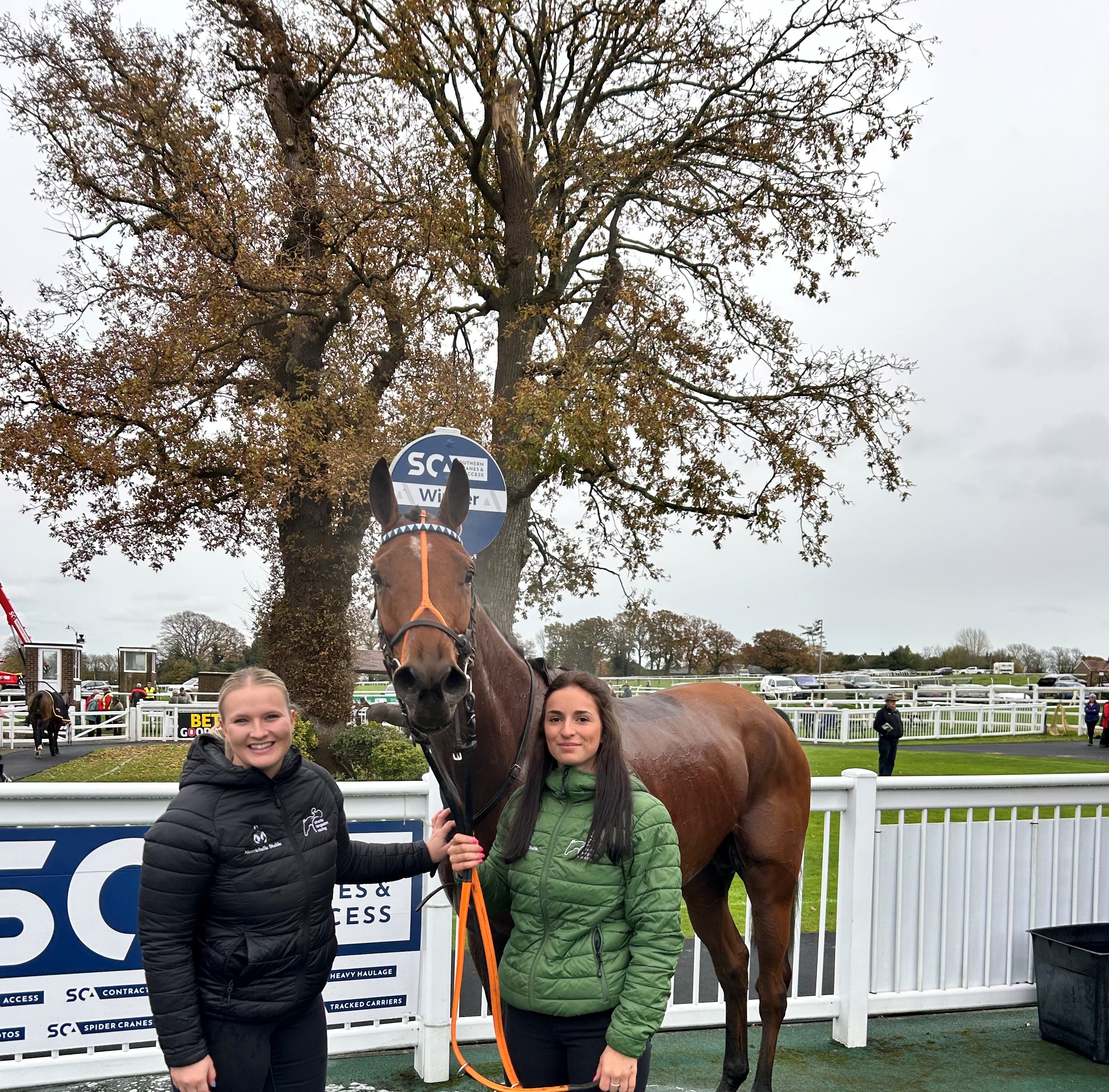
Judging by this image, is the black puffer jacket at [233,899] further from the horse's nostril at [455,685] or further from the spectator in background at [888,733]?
the spectator in background at [888,733]

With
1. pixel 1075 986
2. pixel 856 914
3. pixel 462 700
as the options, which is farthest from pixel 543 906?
pixel 1075 986

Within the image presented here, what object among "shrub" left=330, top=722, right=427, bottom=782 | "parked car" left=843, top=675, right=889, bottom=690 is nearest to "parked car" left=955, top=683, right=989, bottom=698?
"parked car" left=843, top=675, right=889, bottom=690

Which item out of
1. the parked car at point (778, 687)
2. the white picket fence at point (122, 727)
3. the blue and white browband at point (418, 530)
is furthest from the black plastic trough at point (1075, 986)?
the parked car at point (778, 687)

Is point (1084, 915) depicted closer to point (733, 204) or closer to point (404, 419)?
point (404, 419)

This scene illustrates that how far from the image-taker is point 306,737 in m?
12.7

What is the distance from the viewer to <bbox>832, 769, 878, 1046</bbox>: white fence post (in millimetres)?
4328

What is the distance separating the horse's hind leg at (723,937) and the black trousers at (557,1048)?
1.68 m

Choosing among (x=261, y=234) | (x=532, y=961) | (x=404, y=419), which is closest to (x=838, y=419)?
(x=404, y=419)

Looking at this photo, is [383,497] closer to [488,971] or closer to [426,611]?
[426,611]

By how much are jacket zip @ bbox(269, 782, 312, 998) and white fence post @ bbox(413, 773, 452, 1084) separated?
1.68 m

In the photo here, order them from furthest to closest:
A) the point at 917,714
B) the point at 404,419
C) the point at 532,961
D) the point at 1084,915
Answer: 1. the point at 917,714
2. the point at 404,419
3. the point at 1084,915
4. the point at 532,961

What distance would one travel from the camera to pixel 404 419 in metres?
10.5

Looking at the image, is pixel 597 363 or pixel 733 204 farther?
pixel 733 204

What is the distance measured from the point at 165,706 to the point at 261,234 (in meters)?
15.2
